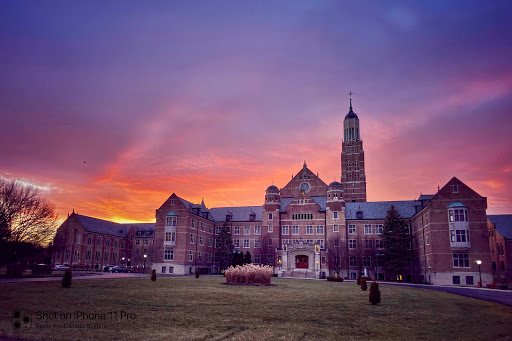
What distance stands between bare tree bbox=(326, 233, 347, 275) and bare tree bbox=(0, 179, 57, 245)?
43.4 m

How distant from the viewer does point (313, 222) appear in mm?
70250

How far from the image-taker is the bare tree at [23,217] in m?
39.4

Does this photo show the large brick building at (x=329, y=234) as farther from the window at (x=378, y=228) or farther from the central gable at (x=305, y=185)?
the central gable at (x=305, y=185)

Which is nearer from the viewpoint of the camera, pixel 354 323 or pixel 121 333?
pixel 121 333

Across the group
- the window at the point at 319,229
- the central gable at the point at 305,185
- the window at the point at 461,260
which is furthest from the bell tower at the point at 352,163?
the window at the point at 461,260

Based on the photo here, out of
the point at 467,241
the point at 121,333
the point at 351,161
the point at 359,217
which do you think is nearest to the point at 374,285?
the point at 121,333

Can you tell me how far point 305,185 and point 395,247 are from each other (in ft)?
99.0

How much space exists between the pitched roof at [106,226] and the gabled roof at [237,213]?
72.4ft

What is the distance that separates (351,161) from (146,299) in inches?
3115

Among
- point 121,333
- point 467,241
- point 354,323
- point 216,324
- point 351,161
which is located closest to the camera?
point 121,333

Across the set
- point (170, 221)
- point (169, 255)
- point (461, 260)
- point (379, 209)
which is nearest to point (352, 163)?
point (379, 209)

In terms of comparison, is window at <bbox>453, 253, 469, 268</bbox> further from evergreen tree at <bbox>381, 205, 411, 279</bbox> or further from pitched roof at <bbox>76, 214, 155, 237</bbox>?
pitched roof at <bbox>76, 214, 155, 237</bbox>

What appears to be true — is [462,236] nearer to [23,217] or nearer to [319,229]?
[319,229]

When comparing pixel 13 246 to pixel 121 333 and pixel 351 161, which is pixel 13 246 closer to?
pixel 121 333
